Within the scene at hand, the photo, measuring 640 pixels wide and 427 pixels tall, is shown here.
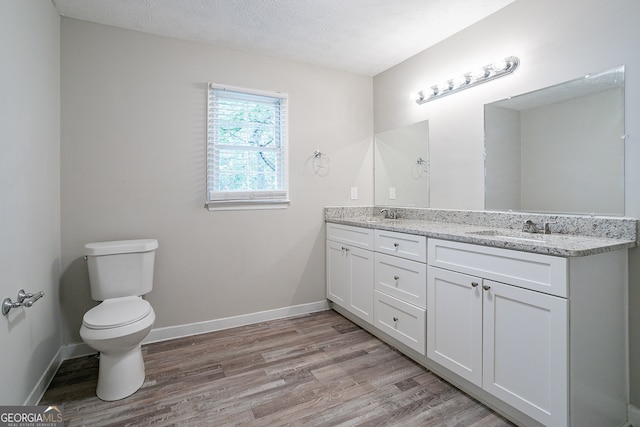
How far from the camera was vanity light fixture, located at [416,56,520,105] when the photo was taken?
81.2 inches

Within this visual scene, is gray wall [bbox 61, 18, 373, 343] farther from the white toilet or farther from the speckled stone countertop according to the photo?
the speckled stone countertop

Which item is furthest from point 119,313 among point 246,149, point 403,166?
point 403,166

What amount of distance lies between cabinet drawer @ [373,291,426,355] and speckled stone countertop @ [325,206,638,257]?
52 centimetres

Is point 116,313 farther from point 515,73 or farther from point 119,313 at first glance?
point 515,73

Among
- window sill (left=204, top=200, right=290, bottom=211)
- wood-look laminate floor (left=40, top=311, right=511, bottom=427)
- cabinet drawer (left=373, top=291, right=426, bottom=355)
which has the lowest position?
wood-look laminate floor (left=40, top=311, right=511, bottom=427)

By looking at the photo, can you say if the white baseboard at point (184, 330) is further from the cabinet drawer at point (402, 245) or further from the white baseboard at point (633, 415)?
the white baseboard at point (633, 415)

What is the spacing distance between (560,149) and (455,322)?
118cm

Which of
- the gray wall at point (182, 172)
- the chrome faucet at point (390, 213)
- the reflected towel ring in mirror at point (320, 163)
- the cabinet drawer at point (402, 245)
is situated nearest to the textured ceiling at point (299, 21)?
the gray wall at point (182, 172)

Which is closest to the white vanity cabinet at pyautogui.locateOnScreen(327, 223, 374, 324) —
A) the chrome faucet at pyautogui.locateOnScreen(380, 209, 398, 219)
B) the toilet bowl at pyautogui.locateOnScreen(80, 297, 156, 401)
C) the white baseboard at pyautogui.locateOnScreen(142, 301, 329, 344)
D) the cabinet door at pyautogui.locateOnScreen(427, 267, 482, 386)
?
the white baseboard at pyautogui.locateOnScreen(142, 301, 329, 344)

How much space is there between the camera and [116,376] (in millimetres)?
1781

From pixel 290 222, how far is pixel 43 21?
2117mm

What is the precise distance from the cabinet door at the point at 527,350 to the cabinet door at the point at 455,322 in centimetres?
5

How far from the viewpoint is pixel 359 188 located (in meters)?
3.27

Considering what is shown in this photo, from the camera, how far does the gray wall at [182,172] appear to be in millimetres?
2227
